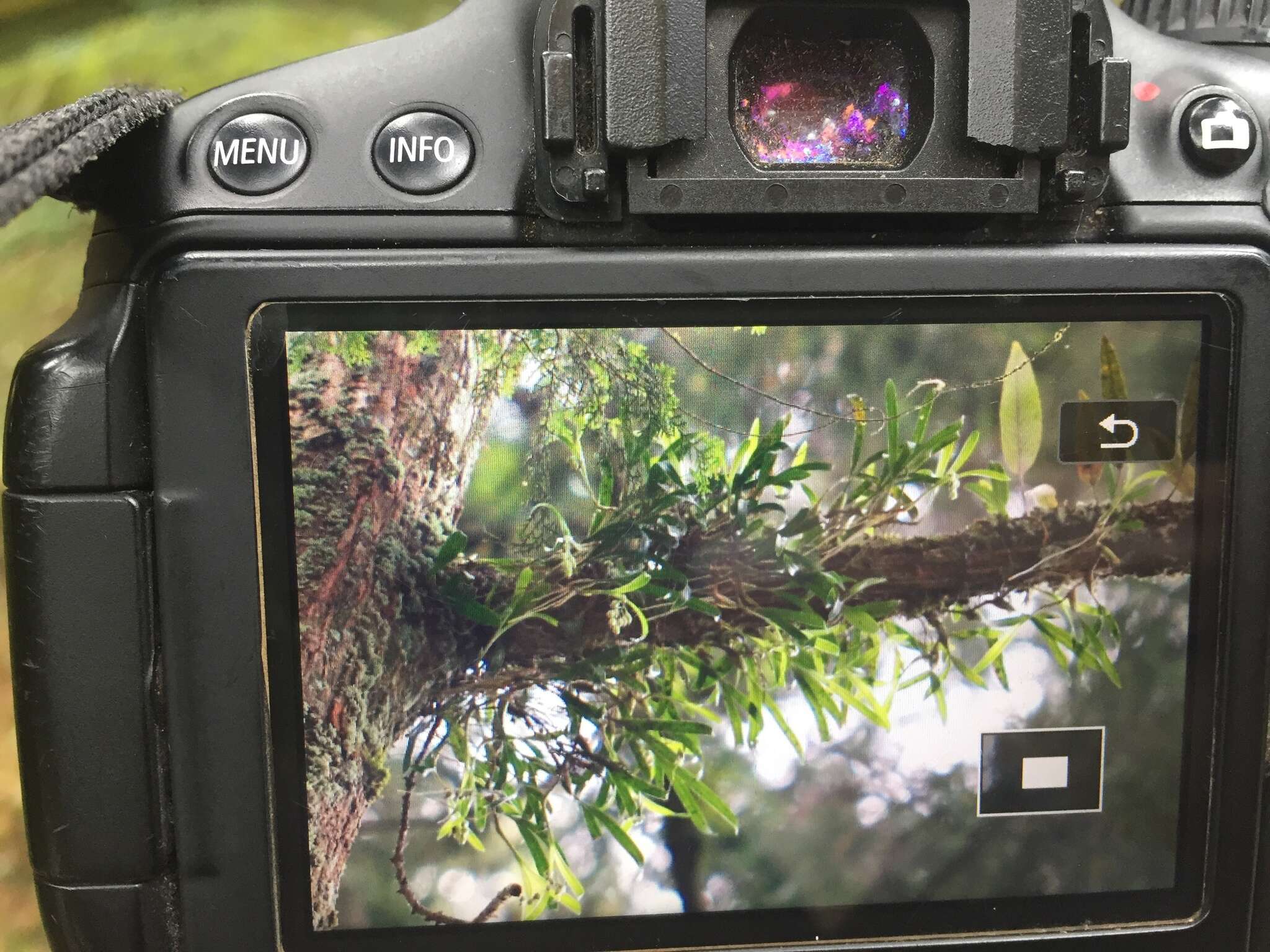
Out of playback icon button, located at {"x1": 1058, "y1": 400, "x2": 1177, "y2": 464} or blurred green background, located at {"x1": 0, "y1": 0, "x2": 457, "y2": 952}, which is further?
blurred green background, located at {"x1": 0, "y1": 0, "x2": 457, "y2": 952}

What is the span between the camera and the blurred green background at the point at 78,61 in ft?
1.51

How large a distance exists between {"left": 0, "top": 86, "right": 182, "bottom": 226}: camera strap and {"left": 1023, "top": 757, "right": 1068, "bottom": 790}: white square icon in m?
0.37

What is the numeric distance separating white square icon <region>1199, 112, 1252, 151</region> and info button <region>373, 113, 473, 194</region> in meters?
0.25

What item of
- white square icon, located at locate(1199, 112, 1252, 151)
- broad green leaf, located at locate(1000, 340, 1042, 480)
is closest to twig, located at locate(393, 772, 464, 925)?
broad green leaf, located at locate(1000, 340, 1042, 480)

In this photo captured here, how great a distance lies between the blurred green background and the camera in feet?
1.51

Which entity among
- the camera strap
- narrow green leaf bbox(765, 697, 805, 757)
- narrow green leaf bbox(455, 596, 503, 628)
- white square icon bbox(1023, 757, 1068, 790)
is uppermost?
the camera strap

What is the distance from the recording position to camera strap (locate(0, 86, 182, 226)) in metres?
0.27

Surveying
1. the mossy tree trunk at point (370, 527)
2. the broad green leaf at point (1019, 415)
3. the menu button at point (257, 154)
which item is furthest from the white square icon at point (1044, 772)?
the menu button at point (257, 154)

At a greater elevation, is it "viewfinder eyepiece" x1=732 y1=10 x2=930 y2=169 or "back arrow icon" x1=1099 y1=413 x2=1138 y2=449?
"viewfinder eyepiece" x1=732 y1=10 x2=930 y2=169

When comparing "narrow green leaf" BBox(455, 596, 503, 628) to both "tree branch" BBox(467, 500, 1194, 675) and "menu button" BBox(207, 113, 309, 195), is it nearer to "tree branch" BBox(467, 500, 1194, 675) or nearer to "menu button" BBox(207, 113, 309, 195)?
"tree branch" BBox(467, 500, 1194, 675)

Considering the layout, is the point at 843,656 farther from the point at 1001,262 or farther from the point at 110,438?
the point at 110,438

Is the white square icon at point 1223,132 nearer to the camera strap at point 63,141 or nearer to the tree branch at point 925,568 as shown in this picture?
the tree branch at point 925,568

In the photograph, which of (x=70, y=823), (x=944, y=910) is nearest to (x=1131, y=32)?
Result: (x=944, y=910)

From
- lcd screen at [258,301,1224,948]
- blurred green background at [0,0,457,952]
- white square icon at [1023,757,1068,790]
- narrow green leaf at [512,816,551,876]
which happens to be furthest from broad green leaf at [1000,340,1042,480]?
blurred green background at [0,0,457,952]
